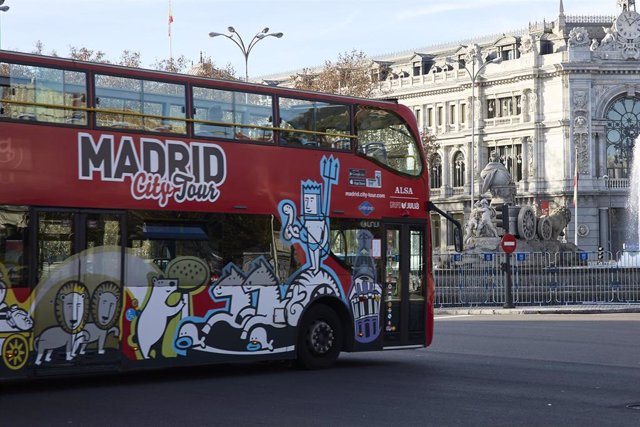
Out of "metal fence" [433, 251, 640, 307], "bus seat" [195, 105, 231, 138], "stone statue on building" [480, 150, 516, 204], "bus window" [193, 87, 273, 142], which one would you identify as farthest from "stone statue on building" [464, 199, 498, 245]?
"bus seat" [195, 105, 231, 138]

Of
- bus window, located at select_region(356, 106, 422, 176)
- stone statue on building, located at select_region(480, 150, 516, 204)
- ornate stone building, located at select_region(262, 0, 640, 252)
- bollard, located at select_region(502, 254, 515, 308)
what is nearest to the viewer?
bus window, located at select_region(356, 106, 422, 176)

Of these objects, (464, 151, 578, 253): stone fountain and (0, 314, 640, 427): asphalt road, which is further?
(464, 151, 578, 253): stone fountain

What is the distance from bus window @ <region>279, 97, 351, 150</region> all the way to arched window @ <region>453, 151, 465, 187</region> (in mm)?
84705

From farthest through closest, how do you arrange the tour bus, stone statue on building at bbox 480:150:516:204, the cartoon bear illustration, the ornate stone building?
the ornate stone building
stone statue on building at bbox 480:150:516:204
the cartoon bear illustration
the tour bus

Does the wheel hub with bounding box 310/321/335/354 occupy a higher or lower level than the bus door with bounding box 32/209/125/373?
lower

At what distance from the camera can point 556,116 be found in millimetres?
94688

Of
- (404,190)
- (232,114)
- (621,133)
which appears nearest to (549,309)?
(404,190)

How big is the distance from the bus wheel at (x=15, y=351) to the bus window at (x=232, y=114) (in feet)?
11.3

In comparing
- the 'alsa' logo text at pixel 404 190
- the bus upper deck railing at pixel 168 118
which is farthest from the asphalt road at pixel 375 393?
the bus upper deck railing at pixel 168 118

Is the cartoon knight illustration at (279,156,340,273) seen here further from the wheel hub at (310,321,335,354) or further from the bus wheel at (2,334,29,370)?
the bus wheel at (2,334,29,370)

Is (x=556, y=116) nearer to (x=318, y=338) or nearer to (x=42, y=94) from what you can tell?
(x=318, y=338)

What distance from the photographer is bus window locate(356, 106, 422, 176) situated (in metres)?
18.0

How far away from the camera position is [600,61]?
93.8 metres

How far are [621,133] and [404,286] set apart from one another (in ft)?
260
